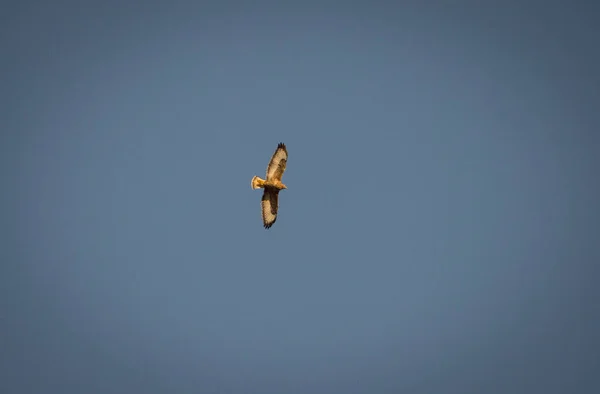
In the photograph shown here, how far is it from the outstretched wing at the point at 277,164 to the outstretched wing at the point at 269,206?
2.74 ft

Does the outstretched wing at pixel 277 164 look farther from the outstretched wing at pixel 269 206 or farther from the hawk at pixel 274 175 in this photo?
the outstretched wing at pixel 269 206

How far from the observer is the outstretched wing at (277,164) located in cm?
3850

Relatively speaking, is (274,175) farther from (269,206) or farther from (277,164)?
(269,206)

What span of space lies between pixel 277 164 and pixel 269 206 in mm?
2126

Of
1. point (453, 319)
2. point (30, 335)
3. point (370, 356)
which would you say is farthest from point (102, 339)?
point (453, 319)

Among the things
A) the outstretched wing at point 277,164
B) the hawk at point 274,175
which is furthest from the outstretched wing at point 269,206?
the outstretched wing at point 277,164

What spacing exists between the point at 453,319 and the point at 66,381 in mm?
91398

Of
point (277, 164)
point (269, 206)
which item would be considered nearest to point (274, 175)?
point (277, 164)

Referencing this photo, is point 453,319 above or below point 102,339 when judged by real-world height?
above

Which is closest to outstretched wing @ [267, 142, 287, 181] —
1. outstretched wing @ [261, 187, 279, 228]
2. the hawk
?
the hawk

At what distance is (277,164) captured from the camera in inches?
1521

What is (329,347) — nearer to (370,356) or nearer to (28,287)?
(370,356)

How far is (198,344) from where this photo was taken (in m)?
170

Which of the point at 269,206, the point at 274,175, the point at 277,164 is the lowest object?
the point at 269,206
